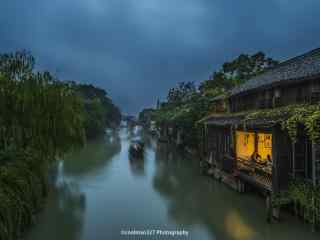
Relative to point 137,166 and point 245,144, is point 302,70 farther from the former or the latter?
point 137,166

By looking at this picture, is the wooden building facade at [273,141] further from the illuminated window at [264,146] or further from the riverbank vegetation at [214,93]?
the riverbank vegetation at [214,93]

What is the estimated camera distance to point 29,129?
41.4ft

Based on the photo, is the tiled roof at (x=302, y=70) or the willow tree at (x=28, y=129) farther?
the tiled roof at (x=302, y=70)

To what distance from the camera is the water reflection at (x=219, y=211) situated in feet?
33.3

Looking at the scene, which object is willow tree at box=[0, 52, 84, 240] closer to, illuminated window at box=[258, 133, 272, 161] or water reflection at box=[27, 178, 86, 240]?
water reflection at box=[27, 178, 86, 240]

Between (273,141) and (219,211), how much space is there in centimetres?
419

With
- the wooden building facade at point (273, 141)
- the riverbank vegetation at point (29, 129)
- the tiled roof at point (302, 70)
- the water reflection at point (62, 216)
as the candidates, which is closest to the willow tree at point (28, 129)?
the riverbank vegetation at point (29, 129)

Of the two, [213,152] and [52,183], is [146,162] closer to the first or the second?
[213,152]

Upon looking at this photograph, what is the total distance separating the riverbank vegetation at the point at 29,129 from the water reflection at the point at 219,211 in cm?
611

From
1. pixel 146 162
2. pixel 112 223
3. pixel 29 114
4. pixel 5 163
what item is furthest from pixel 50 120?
pixel 146 162

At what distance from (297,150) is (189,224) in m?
5.78

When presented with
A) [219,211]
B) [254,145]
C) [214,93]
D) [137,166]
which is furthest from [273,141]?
[214,93]

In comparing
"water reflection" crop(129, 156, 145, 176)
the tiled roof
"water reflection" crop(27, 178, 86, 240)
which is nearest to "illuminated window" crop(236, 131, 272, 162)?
the tiled roof

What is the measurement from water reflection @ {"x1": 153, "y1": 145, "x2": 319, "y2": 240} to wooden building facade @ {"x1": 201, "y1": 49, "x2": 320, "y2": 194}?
121cm
